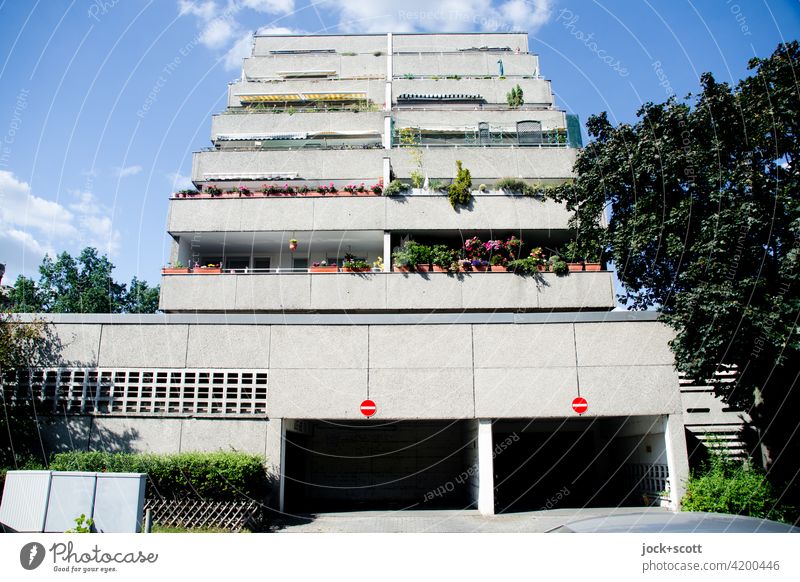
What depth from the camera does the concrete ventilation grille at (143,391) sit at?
16.9m

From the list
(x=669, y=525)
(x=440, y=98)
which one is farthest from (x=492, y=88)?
(x=669, y=525)

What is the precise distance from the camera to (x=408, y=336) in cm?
1734

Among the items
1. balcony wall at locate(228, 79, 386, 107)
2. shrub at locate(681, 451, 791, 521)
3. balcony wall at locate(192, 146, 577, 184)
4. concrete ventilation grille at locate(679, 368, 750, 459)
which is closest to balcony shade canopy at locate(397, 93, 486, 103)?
balcony wall at locate(228, 79, 386, 107)

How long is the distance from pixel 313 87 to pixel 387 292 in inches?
698

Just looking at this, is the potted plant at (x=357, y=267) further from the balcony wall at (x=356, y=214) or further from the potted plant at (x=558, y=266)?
the potted plant at (x=558, y=266)

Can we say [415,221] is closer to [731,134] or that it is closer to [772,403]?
[731,134]

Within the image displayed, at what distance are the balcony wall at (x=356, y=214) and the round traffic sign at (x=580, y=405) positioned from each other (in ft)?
34.0

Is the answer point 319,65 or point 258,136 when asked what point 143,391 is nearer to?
point 258,136

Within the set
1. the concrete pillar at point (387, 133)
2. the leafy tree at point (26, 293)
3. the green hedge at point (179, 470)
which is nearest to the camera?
the green hedge at point (179, 470)

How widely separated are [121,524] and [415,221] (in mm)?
18063

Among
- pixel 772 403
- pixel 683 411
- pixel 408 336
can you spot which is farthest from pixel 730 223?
pixel 408 336

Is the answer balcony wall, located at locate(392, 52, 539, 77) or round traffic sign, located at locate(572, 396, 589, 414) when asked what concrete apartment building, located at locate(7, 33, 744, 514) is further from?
round traffic sign, located at locate(572, 396, 589, 414)

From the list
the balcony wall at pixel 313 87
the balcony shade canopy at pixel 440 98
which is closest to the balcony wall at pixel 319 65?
the balcony wall at pixel 313 87

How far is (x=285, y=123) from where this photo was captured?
101ft
